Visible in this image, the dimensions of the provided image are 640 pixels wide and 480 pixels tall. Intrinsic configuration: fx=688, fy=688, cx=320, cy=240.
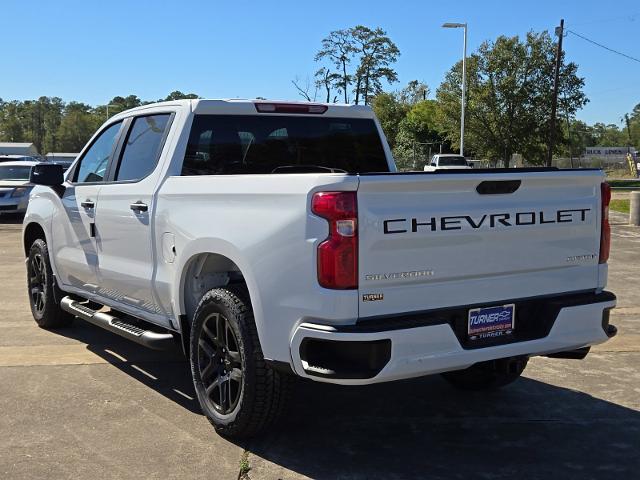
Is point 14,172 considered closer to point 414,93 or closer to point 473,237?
point 473,237

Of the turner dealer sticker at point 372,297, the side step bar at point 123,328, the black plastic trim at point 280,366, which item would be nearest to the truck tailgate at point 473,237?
the turner dealer sticker at point 372,297

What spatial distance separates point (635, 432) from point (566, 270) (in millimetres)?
1196

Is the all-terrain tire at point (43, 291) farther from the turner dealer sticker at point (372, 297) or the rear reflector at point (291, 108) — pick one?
the turner dealer sticker at point (372, 297)

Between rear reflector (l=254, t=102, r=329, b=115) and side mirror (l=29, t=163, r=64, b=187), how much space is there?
6.45ft

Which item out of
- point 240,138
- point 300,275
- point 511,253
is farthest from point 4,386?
point 511,253

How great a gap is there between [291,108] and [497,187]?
211 centimetres

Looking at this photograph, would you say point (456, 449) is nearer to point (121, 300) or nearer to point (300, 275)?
point (300, 275)

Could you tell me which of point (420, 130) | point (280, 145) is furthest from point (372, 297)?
point (420, 130)

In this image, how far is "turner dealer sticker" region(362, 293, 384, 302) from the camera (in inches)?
130

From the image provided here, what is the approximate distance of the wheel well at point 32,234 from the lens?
22.4 feet

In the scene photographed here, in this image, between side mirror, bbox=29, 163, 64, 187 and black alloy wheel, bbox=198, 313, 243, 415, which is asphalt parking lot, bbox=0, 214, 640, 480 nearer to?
black alloy wheel, bbox=198, 313, 243, 415

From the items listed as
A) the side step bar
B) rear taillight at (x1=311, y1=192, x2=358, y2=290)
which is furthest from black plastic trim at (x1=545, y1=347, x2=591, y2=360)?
the side step bar

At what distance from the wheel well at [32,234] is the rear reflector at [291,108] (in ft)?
9.65

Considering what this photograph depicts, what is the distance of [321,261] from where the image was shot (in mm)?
3289
